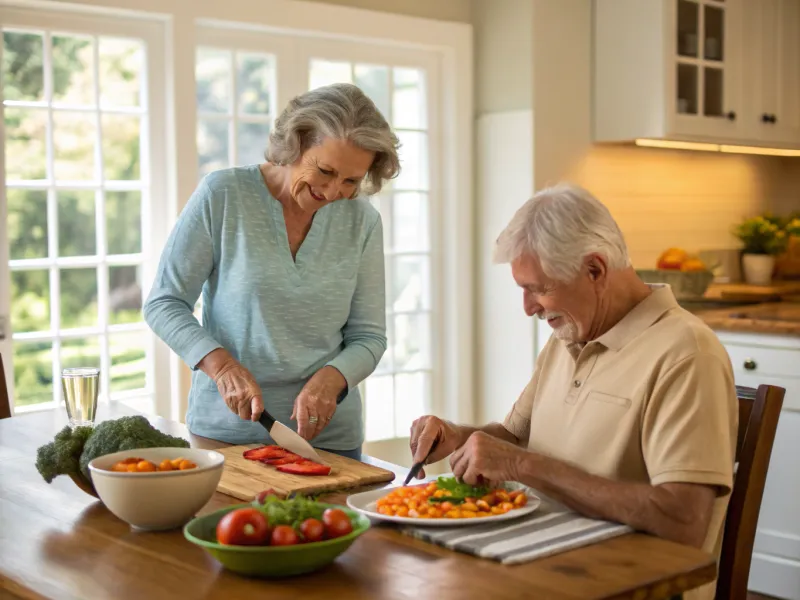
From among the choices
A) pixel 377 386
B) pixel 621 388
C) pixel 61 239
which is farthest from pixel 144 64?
pixel 621 388

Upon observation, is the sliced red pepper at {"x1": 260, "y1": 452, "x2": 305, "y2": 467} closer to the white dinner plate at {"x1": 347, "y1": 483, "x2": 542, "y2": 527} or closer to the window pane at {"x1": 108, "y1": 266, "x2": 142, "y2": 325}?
the white dinner plate at {"x1": 347, "y1": 483, "x2": 542, "y2": 527}

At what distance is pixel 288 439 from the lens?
2.13 meters

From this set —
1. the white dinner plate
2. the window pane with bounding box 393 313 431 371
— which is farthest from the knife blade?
the window pane with bounding box 393 313 431 371

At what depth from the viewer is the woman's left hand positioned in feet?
7.29

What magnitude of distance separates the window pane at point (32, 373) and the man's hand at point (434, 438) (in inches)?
72.7

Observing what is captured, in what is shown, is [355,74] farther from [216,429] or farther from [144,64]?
[216,429]

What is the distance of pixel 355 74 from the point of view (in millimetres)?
4164

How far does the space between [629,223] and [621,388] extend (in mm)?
3019

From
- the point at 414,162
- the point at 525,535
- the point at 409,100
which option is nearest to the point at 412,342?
the point at 414,162

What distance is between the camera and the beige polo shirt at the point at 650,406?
1.68m

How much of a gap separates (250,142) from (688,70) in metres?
1.87

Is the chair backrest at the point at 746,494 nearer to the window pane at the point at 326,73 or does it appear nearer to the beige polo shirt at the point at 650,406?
the beige polo shirt at the point at 650,406

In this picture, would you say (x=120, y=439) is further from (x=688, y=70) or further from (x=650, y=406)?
(x=688, y=70)

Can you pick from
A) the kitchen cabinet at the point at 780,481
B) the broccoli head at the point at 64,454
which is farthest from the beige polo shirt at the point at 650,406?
the kitchen cabinet at the point at 780,481
